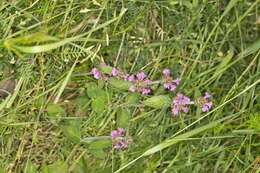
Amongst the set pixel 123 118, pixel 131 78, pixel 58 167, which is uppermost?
pixel 131 78

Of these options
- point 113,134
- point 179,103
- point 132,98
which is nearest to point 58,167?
point 113,134

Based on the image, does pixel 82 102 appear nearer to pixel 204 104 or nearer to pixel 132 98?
pixel 132 98

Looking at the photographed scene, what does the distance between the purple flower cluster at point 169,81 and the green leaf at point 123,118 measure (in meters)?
0.14

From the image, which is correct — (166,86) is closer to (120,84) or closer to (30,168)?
(120,84)

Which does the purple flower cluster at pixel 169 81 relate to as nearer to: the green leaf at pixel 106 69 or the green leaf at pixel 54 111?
the green leaf at pixel 106 69

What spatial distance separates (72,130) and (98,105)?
0.11 m

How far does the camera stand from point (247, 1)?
1375 millimetres

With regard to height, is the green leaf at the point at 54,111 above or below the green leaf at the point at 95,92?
below

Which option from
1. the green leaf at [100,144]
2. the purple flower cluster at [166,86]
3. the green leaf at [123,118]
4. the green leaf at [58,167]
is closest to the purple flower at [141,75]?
the purple flower cluster at [166,86]

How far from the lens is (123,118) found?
1.35m

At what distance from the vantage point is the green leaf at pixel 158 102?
1.35 metres

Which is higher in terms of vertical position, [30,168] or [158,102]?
[158,102]

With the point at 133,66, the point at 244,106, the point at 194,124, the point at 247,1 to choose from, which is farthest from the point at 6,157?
the point at 247,1

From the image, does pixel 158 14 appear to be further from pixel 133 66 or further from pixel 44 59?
pixel 44 59
